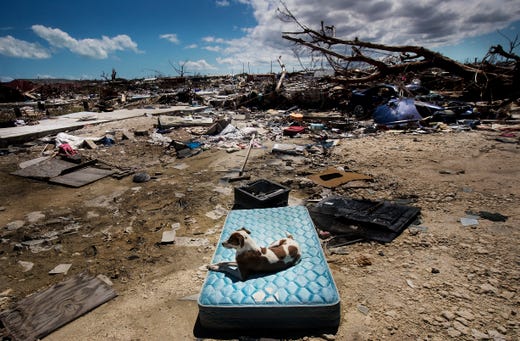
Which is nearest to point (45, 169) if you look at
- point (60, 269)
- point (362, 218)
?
point (60, 269)

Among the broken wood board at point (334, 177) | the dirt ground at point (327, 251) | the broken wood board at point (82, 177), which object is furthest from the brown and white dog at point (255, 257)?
the broken wood board at point (82, 177)

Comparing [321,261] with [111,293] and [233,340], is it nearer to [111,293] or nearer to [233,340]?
[233,340]

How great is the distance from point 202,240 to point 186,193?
148 cm

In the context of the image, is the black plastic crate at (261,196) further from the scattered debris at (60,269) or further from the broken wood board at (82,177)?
the broken wood board at (82,177)

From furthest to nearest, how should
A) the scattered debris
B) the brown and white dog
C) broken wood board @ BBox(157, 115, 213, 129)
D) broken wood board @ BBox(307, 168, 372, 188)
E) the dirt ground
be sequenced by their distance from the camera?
broken wood board @ BBox(157, 115, 213, 129) < broken wood board @ BBox(307, 168, 372, 188) < the scattered debris < the brown and white dog < the dirt ground

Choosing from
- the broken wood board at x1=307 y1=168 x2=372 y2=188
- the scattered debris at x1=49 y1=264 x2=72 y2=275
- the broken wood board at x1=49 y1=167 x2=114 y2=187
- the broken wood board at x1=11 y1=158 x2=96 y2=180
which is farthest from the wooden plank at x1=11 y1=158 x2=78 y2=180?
the broken wood board at x1=307 y1=168 x2=372 y2=188

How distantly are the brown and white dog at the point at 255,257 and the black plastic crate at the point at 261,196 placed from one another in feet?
4.36

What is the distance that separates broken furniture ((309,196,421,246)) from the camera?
305 centimetres

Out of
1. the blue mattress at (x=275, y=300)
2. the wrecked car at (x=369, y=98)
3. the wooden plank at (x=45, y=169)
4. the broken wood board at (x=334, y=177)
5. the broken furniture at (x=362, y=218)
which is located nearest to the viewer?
the blue mattress at (x=275, y=300)

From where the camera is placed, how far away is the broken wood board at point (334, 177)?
4605 mm

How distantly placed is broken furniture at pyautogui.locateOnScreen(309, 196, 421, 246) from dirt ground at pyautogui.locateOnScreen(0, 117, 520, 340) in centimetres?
14

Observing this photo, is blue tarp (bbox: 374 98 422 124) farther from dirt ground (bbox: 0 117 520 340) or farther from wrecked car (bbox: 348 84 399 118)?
dirt ground (bbox: 0 117 520 340)

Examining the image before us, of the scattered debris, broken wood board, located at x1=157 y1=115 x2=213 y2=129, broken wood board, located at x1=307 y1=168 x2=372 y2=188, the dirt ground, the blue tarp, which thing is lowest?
the scattered debris

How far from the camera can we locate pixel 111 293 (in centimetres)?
246
